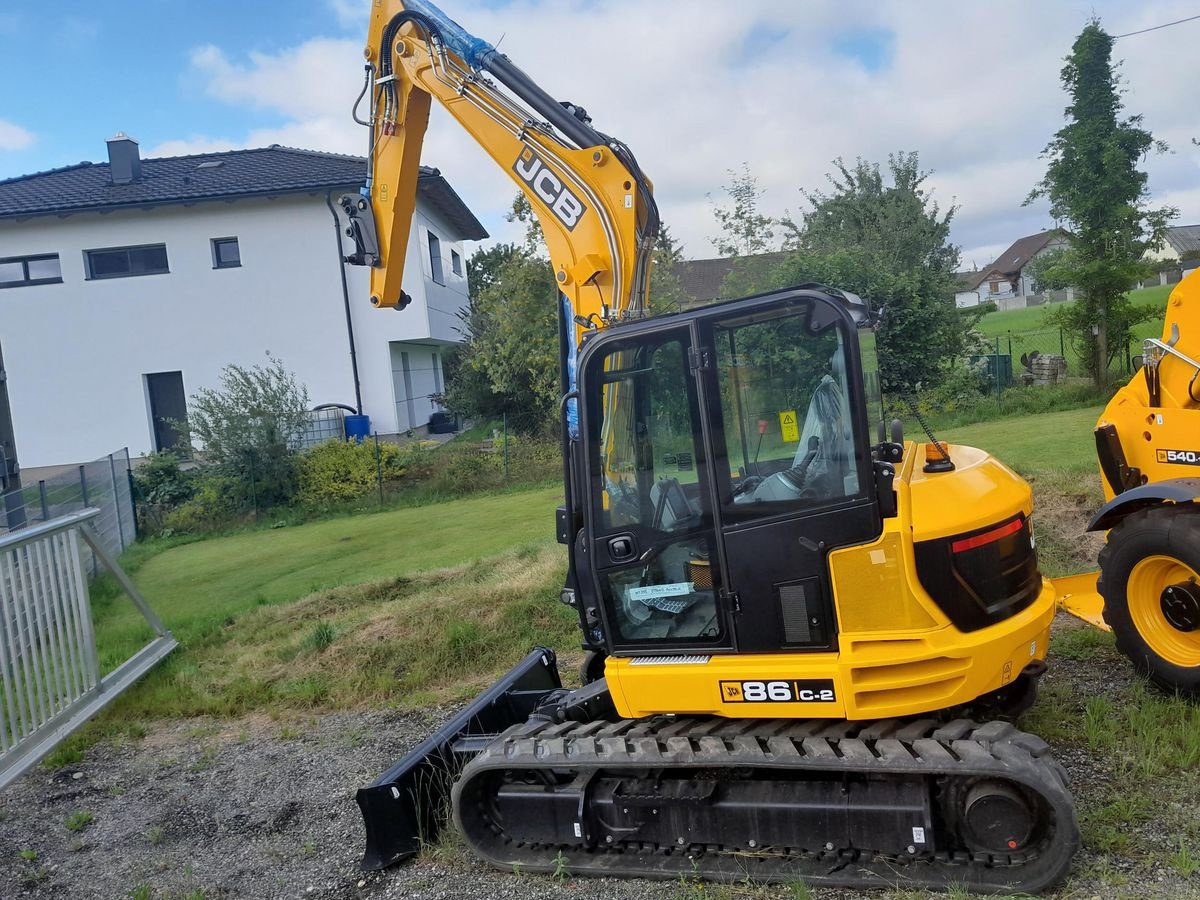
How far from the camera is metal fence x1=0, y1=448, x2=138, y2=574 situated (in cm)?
1084

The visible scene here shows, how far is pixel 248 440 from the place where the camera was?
54.3 feet

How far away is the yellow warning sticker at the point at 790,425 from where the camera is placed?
3887mm

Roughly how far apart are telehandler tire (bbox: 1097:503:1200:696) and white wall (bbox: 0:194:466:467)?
57.7 ft

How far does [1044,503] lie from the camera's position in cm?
889

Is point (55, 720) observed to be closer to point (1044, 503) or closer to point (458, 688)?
point (458, 688)

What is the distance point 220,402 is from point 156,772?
1195 centimetres

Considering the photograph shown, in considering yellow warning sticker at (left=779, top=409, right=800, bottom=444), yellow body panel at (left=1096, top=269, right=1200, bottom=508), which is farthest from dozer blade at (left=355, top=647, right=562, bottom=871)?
yellow body panel at (left=1096, top=269, right=1200, bottom=508)

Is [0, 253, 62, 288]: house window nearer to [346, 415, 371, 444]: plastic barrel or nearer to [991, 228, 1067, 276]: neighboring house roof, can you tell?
[346, 415, 371, 444]: plastic barrel

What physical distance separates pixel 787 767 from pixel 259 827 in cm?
291

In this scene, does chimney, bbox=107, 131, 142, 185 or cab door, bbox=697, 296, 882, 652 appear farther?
chimney, bbox=107, 131, 142, 185

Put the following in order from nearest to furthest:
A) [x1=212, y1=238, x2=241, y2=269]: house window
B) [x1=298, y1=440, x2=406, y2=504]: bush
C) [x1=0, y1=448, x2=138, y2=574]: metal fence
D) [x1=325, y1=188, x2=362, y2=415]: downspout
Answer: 1. [x1=0, y1=448, x2=138, y2=574]: metal fence
2. [x1=298, y1=440, x2=406, y2=504]: bush
3. [x1=325, y1=188, x2=362, y2=415]: downspout
4. [x1=212, y1=238, x2=241, y2=269]: house window

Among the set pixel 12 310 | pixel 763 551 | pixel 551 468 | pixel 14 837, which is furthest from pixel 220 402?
pixel 763 551

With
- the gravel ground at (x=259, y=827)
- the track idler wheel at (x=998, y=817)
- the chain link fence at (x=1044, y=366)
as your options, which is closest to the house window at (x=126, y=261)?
the gravel ground at (x=259, y=827)

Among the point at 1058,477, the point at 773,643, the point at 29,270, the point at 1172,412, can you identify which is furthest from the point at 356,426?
the point at 773,643
